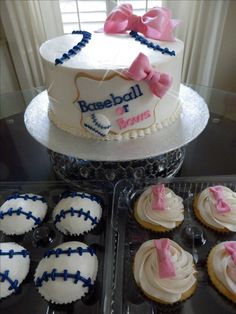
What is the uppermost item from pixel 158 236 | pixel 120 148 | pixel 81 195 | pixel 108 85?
pixel 108 85

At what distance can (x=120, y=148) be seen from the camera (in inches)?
40.9

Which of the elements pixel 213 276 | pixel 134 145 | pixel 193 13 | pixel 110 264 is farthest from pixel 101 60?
pixel 193 13

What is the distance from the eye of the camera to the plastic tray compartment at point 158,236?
906 millimetres

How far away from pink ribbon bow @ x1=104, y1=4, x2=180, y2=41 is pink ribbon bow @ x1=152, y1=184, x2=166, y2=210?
1.76ft

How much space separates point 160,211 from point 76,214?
29 centimetres

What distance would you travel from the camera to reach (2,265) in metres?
0.93

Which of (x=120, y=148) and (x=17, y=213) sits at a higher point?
(x=120, y=148)

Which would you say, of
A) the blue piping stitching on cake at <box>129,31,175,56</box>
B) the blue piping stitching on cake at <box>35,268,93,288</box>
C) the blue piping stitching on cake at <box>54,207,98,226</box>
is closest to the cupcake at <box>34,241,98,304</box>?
the blue piping stitching on cake at <box>35,268,93,288</box>

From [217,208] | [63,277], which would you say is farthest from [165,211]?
[63,277]

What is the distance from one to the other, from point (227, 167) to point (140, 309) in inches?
26.0

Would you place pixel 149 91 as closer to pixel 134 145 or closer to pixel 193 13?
pixel 134 145

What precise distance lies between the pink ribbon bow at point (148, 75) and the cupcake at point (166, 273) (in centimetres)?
48

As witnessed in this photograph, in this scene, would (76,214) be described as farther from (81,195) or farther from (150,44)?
(150,44)

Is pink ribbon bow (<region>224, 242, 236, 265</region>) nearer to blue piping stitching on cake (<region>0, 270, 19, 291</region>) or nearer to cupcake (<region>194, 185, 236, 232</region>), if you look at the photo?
cupcake (<region>194, 185, 236, 232</region>)
